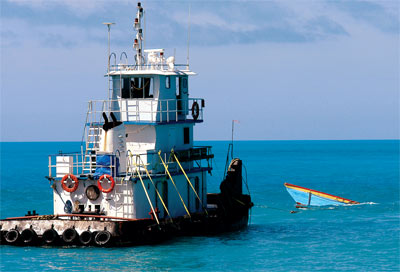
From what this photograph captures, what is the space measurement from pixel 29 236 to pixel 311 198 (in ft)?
97.9

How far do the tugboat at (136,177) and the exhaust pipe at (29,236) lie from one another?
0.15 feet

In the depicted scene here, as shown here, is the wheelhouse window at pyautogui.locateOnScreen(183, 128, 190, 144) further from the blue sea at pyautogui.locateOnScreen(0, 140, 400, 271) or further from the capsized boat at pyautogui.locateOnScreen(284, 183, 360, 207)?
the capsized boat at pyautogui.locateOnScreen(284, 183, 360, 207)

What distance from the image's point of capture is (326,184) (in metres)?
94.4

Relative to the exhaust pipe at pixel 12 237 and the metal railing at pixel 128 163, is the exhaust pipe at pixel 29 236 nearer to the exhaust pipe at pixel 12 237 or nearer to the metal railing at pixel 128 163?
the exhaust pipe at pixel 12 237

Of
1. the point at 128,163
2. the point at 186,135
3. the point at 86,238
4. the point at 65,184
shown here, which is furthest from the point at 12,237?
the point at 186,135

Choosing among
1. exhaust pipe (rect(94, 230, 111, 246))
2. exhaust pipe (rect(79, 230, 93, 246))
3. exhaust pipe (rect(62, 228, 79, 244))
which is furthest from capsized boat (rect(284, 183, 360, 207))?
exhaust pipe (rect(62, 228, 79, 244))

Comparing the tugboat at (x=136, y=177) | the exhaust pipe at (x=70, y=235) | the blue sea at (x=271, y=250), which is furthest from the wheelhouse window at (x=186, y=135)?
the exhaust pipe at (x=70, y=235)

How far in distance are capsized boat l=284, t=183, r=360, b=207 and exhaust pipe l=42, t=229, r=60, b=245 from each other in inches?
1106

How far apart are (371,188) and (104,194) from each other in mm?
52773

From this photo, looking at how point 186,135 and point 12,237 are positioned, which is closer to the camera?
point 12,237

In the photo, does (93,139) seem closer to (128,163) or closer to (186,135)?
(128,163)

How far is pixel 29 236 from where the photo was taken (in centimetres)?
3647

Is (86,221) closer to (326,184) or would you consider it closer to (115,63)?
(115,63)

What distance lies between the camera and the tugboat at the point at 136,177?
36.2 m
